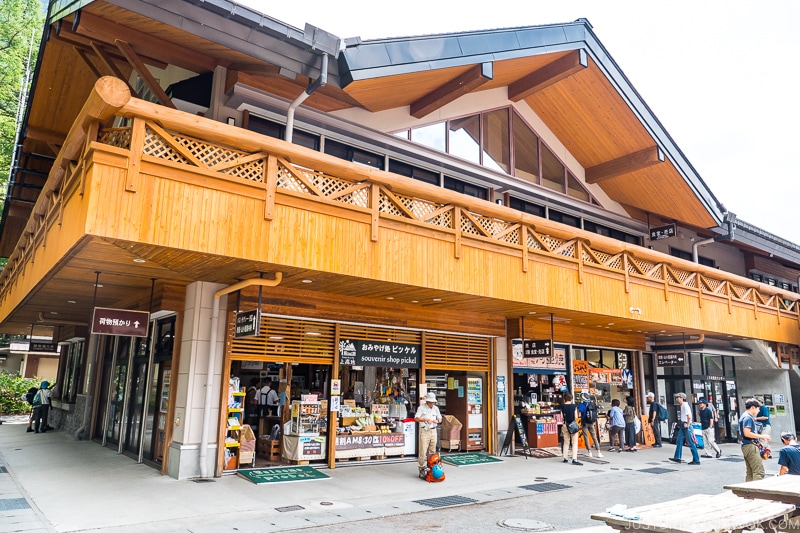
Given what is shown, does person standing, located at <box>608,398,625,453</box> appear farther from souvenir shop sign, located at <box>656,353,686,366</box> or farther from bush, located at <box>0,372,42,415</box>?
bush, located at <box>0,372,42,415</box>

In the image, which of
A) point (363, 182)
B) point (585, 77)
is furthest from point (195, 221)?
point (585, 77)

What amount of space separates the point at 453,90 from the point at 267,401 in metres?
8.59

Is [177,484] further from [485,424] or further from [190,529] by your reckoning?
[485,424]

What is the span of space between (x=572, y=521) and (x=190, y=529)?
17.3ft

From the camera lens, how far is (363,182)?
975 cm

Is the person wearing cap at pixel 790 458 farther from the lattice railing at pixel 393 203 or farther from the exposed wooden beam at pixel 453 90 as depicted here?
the exposed wooden beam at pixel 453 90

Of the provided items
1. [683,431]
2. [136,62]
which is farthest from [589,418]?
[136,62]

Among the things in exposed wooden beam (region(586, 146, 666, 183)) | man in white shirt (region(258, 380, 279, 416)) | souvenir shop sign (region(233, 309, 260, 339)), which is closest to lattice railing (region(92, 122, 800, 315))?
souvenir shop sign (region(233, 309, 260, 339))

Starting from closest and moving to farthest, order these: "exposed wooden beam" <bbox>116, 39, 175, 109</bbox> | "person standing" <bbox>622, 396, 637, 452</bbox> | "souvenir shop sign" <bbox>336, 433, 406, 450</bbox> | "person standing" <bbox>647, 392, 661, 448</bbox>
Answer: "exposed wooden beam" <bbox>116, 39, 175, 109</bbox> → "souvenir shop sign" <bbox>336, 433, 406, 450</bbox> → "person standing" <bbox>622, 396, 637, 452</bbox> → "person standing" <bbox>647, 392, 661, 448</bbox>

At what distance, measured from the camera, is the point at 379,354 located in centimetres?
1276

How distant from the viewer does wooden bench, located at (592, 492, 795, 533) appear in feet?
16.4

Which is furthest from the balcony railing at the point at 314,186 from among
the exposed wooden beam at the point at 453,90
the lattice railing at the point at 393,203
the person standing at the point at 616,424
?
the person standing at the point at 616,424

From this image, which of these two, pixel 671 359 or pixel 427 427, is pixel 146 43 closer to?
pixel 427 427

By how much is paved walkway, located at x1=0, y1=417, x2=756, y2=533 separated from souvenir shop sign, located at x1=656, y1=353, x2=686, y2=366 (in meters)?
4.87
